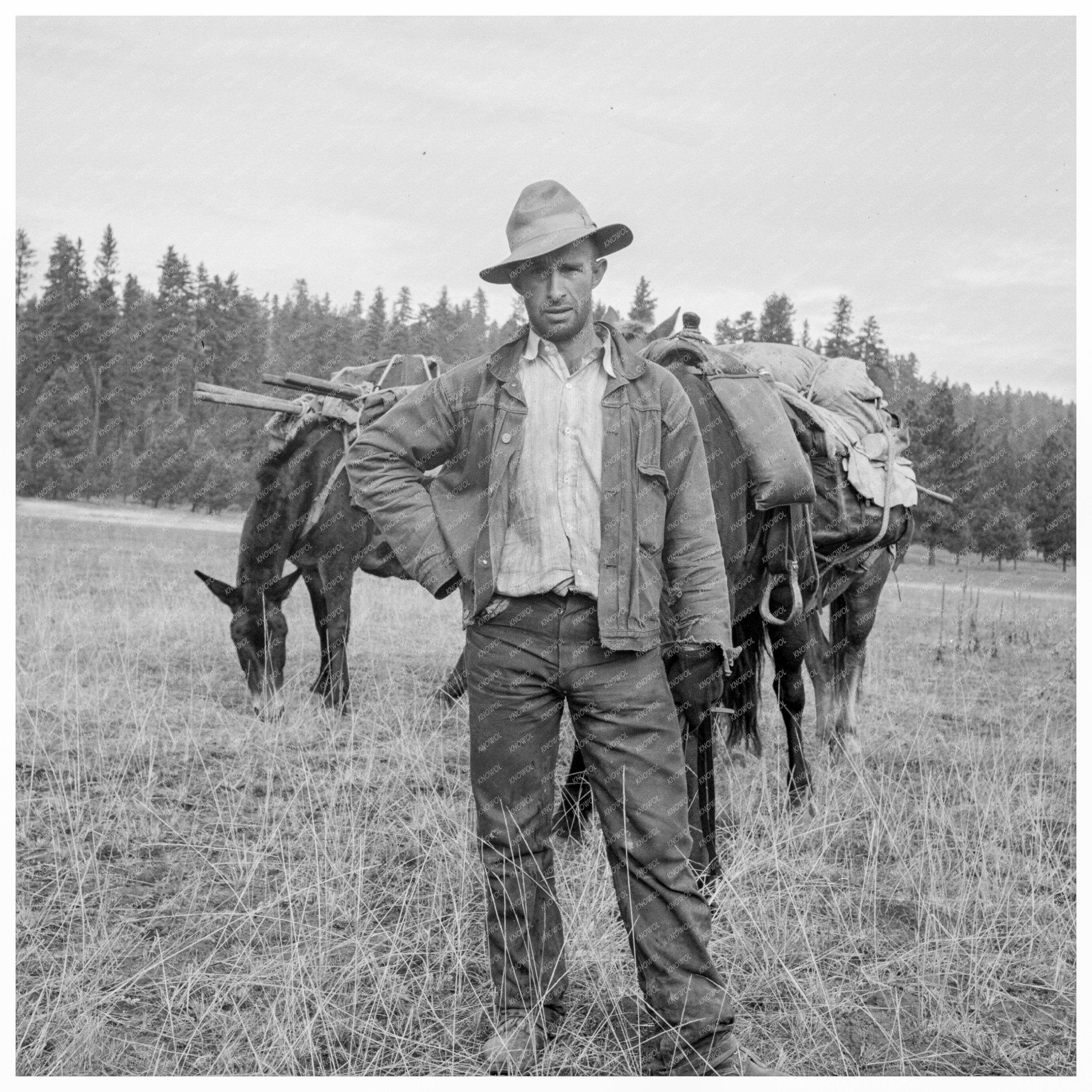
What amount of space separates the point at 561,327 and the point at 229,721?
4880mm

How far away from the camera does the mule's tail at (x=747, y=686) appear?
212 inches

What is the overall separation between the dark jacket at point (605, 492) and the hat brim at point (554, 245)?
0.19 meters

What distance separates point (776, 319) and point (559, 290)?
135 ft

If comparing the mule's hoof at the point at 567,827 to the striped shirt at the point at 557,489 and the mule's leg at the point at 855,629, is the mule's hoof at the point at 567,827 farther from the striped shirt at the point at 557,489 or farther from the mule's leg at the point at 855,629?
the mule's leg at the point at 855,629

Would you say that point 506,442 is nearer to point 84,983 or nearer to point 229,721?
point 84,983

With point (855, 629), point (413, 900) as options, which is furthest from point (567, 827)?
point (855, 629)

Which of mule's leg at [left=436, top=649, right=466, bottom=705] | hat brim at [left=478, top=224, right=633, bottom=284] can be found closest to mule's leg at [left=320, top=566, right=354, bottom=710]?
mule's leg at [left=436, top=649, right=466, bottom=705]

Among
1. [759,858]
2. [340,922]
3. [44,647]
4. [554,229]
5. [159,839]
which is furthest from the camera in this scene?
[44,647]

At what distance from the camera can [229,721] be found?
6875 millimetres

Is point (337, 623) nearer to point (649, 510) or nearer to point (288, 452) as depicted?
point (288, 452)

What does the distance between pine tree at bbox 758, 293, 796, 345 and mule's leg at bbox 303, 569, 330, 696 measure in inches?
1395

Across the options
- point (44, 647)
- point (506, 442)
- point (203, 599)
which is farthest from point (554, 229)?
point (203, 599)

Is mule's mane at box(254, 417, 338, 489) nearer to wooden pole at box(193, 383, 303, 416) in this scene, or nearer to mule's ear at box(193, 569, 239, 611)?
wooden pole at box(193, 383, 303, 416)

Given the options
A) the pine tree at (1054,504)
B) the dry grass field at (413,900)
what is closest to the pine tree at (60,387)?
the dry grass field at (413,900)
